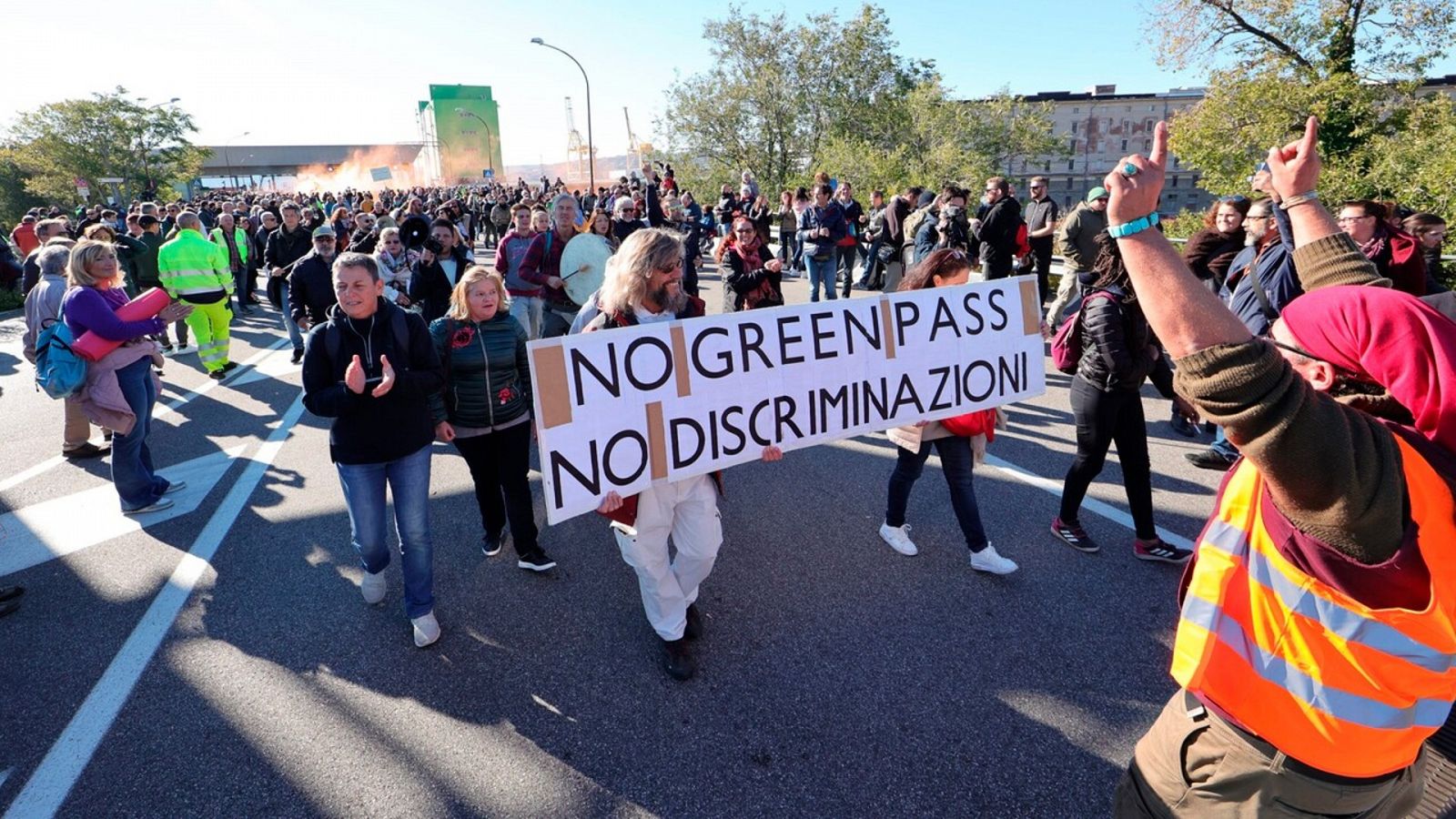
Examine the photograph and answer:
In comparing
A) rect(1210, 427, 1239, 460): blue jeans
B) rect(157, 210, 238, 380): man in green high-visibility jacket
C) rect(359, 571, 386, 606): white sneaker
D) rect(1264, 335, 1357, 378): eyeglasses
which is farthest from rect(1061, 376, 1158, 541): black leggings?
rect(157, 210, 238, 380): man in green high-visibility jacket

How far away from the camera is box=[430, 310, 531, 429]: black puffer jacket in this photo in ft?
12.4

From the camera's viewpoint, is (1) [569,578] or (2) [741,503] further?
(2) [741,503]

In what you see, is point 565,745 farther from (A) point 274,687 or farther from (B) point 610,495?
(A) point 274,687

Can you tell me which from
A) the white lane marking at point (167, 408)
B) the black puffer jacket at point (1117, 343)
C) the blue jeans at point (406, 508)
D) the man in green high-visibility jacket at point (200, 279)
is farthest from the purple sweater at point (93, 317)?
the black puffer jacket at point (1117, 343)

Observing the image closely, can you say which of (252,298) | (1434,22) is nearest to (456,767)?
(252,298)

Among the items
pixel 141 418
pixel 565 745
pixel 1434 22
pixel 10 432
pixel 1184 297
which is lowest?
pixel 565 745

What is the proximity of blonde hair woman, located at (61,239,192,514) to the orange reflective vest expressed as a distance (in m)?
5.81

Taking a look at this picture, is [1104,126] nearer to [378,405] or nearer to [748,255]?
[748,255]

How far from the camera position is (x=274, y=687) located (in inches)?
125

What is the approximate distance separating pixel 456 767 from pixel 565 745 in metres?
0.40

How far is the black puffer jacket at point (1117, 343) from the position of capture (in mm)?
3604

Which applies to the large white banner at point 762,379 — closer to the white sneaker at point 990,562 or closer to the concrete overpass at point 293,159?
the white sneaker at point 990,562

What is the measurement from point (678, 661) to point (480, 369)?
6.05 ft

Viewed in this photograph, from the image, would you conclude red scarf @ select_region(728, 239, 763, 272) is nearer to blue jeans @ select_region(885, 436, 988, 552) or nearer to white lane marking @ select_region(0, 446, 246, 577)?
blue jeans @ select_region(885, 436, 988, 552)
